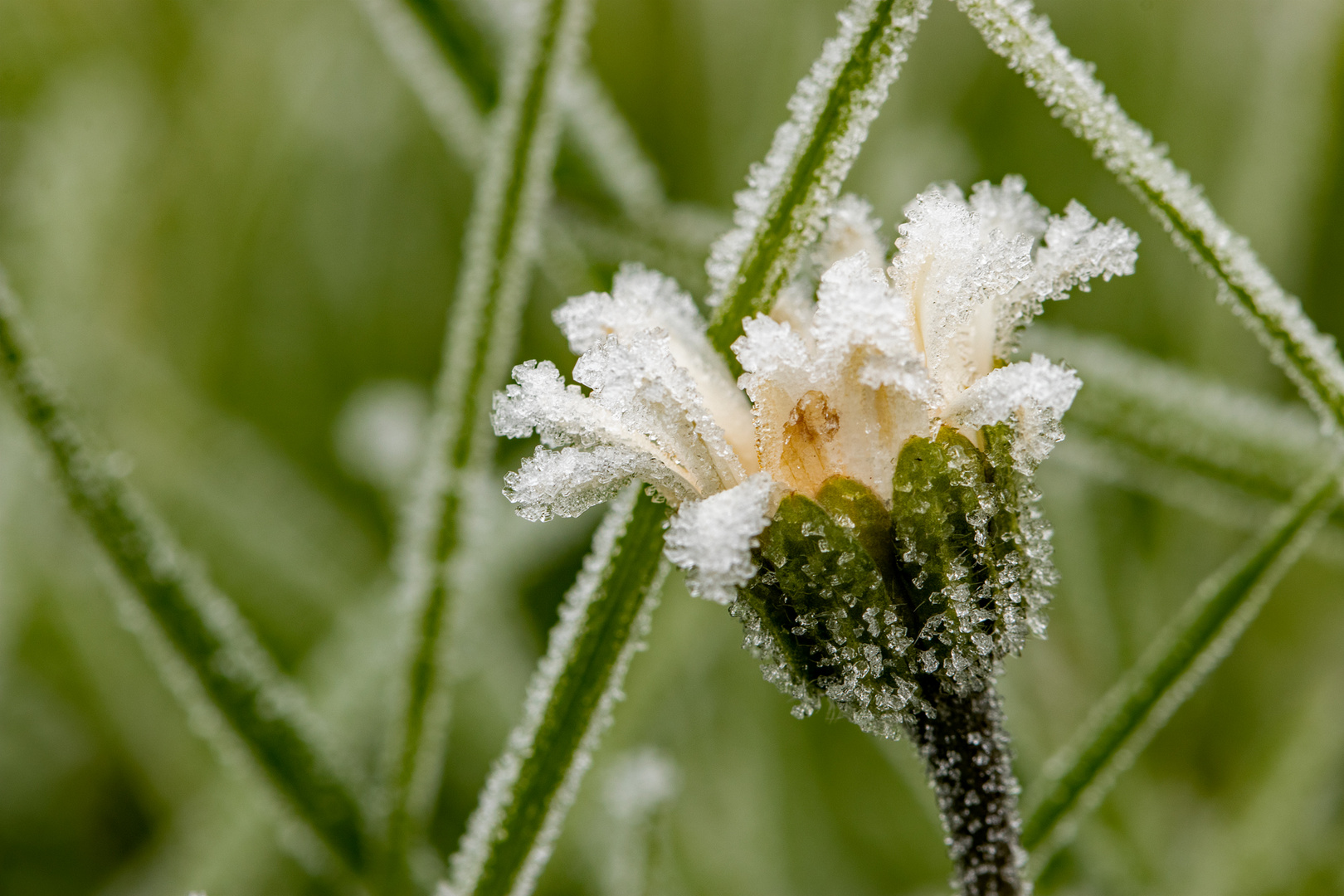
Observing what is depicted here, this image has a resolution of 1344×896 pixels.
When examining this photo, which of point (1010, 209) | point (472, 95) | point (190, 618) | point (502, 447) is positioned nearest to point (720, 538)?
point (1010, 209)

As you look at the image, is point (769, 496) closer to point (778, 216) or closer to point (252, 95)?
point (778, 216)

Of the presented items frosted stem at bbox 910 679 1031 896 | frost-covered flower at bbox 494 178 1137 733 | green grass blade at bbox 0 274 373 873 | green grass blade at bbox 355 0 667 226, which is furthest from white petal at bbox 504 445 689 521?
green grass blade at bbox 355 0 667 226

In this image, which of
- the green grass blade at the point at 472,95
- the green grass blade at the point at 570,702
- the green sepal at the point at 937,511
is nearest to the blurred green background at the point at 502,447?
the green grass blade at the point at 472,95

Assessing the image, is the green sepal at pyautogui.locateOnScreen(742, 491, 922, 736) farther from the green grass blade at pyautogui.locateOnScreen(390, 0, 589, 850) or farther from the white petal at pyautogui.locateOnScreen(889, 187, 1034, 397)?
the green grass blade at pyautogui.locateOnScreen(390, 0, 589, 850)

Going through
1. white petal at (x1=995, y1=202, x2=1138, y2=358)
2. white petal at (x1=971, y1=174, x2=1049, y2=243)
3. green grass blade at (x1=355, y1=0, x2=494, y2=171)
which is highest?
green grass blade at (x1=355, y1=0, x2=494, y2=171)

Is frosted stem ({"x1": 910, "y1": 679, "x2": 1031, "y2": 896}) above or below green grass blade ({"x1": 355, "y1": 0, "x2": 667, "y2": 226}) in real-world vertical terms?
below

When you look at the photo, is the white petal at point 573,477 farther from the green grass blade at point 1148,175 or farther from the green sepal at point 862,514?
the green grass blade at point 1148,175
